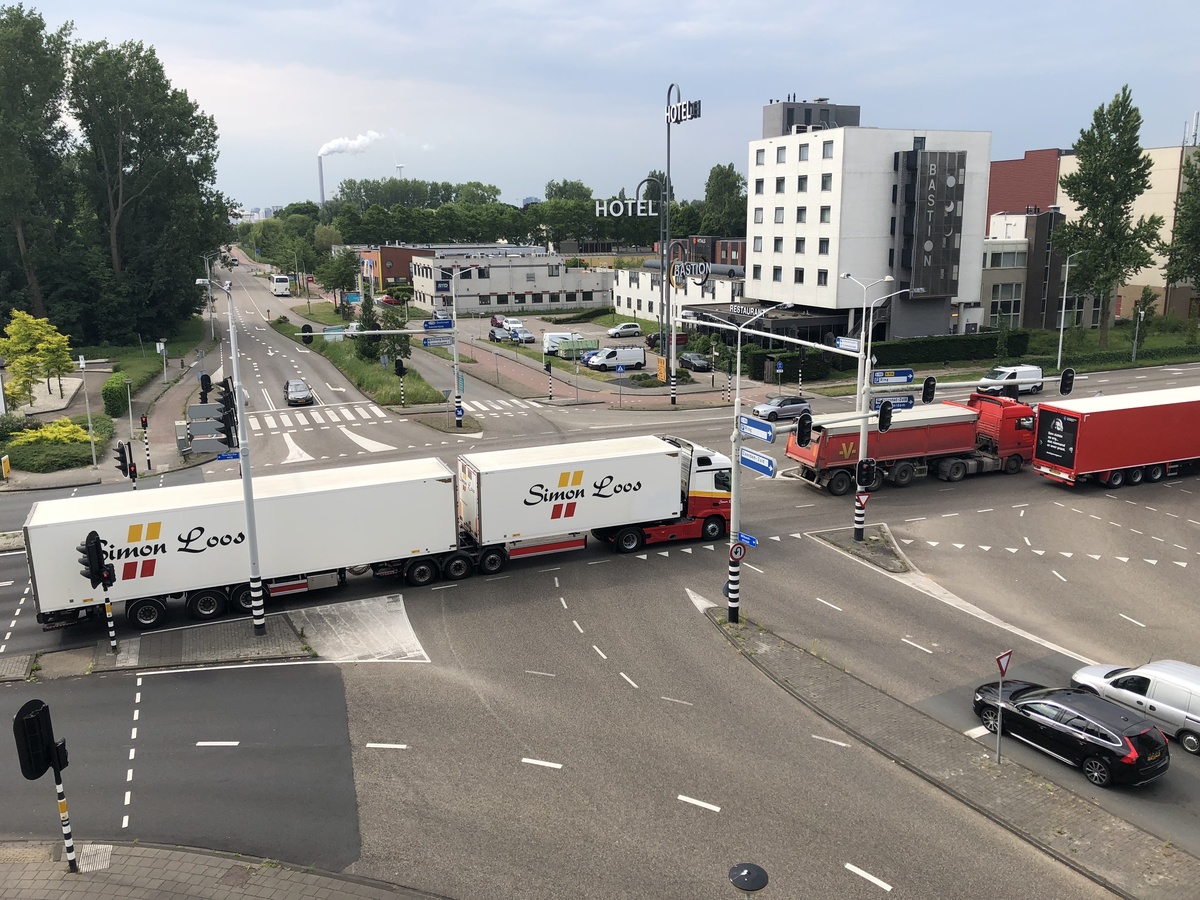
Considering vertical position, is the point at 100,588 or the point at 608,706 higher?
the point at 100,588

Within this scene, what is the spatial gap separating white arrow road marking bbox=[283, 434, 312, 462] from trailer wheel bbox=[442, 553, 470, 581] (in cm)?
1883

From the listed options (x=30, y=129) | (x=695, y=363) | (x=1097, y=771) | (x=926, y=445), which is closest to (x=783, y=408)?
(x=926, y=445)

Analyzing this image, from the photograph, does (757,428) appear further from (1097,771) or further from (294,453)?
(294,453)

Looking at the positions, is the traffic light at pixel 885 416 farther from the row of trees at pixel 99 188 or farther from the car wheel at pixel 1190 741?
the row of trees at pixel 99 188

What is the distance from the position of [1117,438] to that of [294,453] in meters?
37.4

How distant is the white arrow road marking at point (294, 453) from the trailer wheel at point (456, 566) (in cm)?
1883

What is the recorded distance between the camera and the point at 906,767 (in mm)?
18328

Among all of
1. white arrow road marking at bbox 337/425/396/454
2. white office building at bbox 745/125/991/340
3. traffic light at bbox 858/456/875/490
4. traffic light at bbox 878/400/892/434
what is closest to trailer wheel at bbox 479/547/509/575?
traffic light at bbox 858/456/875/490

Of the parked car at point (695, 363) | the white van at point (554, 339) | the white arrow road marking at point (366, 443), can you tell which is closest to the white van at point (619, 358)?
the parked car at point (695, 363)

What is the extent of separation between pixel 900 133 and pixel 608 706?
59.5m


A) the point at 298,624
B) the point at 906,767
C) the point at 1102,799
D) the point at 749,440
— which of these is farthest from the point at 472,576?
the point at 749,440

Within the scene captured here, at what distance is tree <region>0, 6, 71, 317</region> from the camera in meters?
69.6

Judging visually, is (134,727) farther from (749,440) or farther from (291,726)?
(749,440)

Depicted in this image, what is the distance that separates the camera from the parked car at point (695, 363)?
6925cm
